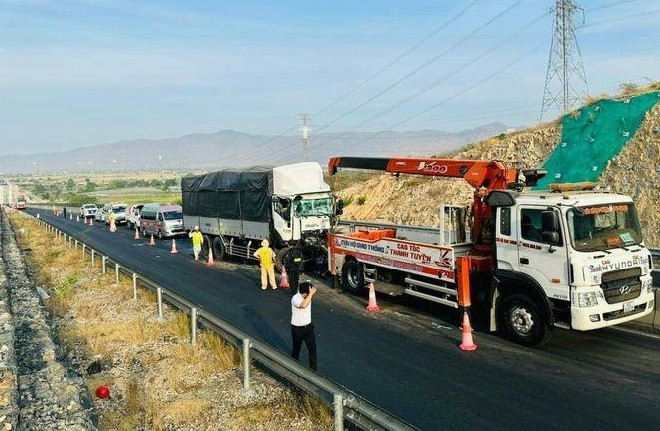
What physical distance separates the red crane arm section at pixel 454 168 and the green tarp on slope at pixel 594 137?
1328 cm

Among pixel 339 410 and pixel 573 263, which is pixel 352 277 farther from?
pixel 339 410

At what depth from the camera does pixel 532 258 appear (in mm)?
10578

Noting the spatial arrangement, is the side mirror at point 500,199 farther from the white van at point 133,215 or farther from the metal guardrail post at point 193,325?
the white van at point 133,215

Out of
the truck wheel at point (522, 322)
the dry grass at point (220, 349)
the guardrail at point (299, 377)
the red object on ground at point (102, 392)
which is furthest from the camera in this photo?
the truck wheel at point (522, 322)

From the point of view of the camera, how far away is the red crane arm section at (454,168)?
40.8 feet

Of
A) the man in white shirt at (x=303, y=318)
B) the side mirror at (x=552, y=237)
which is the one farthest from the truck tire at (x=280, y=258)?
the side mirror at (x=552, y=237)

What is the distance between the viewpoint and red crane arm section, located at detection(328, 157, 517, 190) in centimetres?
1243

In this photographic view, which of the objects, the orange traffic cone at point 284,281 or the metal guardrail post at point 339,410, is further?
the orange traffic cone at point 284,281

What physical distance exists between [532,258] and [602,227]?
130 cm

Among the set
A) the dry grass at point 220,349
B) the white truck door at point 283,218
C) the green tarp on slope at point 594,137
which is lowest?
the dry grass at point 220,349

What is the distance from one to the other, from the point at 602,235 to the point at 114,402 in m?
8.71

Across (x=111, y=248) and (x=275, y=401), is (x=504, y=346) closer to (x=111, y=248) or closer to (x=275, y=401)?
(x=275, y=401)

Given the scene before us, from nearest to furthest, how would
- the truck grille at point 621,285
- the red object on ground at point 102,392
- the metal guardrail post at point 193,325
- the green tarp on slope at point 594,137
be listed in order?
Answer: the red object on ground at point 102,392 < the truck grille at point 621,285 < the metal guardrail post at point 193,325 < the green tarp on slope at point 594,137

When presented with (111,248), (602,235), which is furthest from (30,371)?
(111,248)
